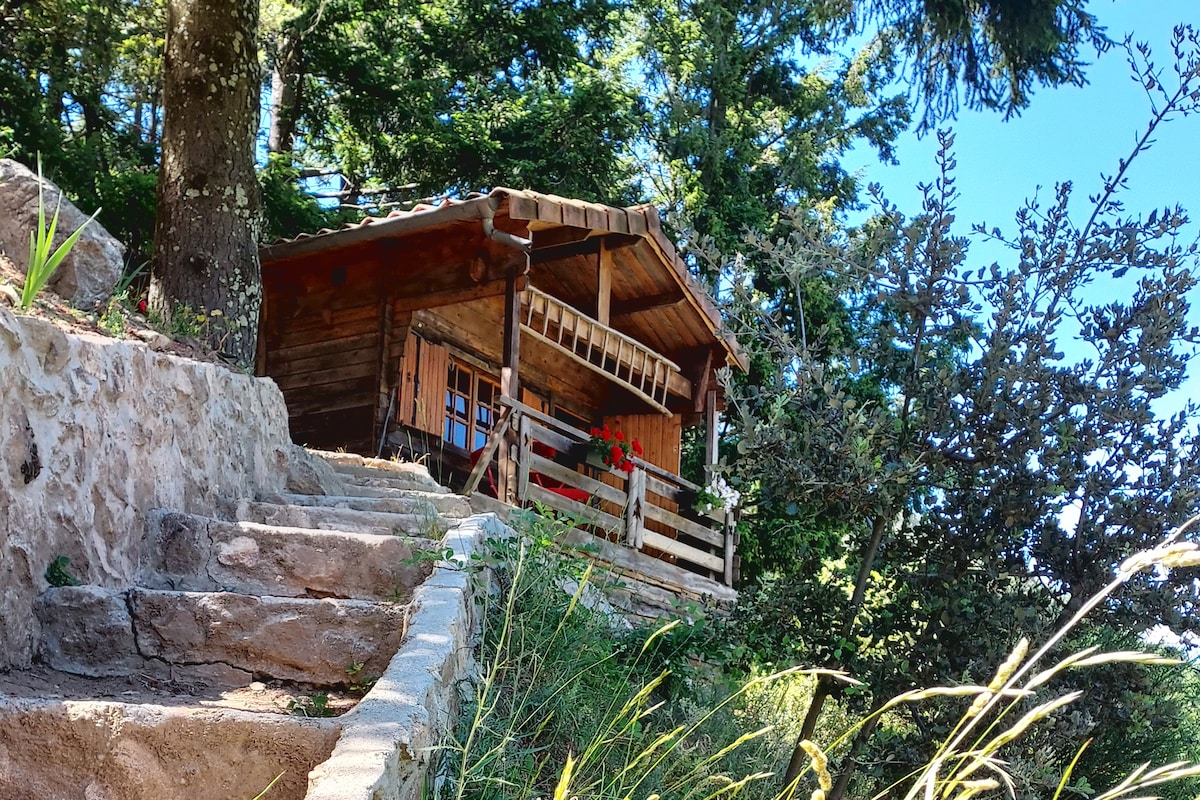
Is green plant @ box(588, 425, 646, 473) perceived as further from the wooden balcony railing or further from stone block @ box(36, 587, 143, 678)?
stone block @ box(36, 587, 143, 678)

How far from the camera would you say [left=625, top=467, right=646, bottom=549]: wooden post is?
9594 millimetres

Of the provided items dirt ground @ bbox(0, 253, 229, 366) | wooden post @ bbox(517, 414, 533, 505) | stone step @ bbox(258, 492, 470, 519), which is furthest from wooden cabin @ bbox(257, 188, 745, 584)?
dirt ground @ bbox(0, 253, 229, 366)

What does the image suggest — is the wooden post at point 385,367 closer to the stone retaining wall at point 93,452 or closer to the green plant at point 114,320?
the stone retaining wall at point 93,452

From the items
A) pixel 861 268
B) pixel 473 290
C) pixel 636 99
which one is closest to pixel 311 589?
pixel 861 268

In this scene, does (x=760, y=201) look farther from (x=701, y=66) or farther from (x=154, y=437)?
(x=154, y=437)

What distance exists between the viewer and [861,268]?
4.39m

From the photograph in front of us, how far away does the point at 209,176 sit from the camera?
7.25 metres

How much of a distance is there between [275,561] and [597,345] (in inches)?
239

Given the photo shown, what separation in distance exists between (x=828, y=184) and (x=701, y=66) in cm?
296

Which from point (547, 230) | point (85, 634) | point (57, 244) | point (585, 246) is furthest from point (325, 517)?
point (585, 246)

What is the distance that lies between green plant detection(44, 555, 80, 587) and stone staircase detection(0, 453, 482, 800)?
3.4 inches

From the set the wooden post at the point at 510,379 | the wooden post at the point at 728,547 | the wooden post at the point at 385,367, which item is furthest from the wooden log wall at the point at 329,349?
the wooden post at the point at 728,547

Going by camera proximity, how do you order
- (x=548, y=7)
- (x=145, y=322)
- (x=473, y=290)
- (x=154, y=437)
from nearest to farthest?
1. (x=154, y=437)
2. (x=145, y=322)
3. (x=473, y=290)
4. (x=548, y=7)

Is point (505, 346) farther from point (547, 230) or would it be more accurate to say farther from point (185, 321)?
point (185, 321)
